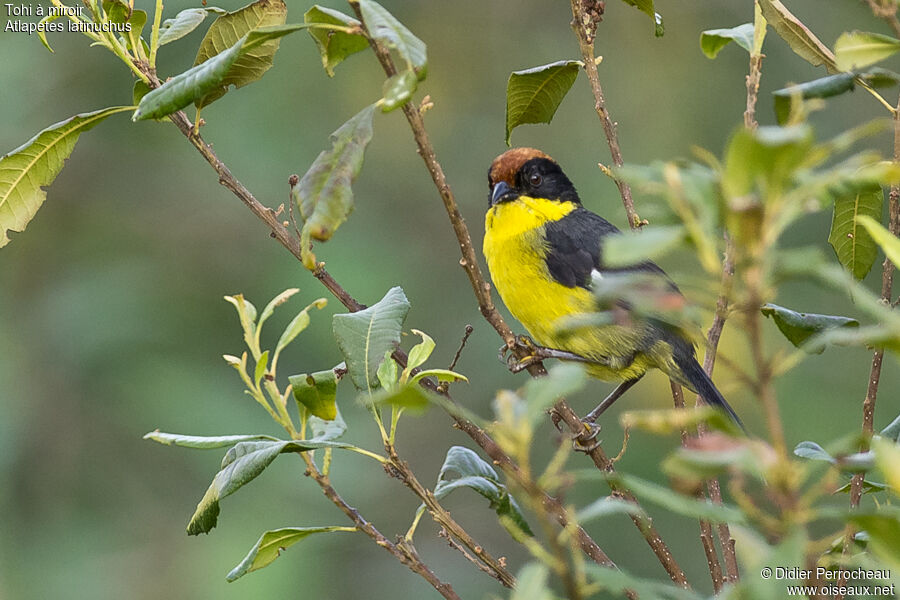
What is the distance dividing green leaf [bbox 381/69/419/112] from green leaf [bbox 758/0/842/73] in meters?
0.90

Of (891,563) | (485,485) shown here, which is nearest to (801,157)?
(891,563)

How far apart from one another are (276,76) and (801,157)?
6.36m

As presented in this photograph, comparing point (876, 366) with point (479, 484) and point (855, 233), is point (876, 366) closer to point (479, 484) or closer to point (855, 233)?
point (855, 233)

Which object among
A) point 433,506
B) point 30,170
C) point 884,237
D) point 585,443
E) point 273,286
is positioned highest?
point 30,170

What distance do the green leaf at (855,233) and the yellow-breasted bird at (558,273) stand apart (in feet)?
3.33

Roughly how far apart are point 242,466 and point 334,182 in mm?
528

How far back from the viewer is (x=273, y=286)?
21.7 ft

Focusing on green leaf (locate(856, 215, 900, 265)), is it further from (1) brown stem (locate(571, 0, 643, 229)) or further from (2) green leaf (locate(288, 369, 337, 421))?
(1) brown stem (locate(571, 0, 643, 229))

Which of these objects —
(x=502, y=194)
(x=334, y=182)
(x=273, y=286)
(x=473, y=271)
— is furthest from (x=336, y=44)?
(x=273, y=286)

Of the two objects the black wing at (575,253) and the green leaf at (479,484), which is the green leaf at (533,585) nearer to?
the green leaf at (479,484)

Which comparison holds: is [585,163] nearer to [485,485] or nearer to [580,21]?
[580,21]

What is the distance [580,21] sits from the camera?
90.6 inches

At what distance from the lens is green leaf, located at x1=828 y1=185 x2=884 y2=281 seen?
2086mm

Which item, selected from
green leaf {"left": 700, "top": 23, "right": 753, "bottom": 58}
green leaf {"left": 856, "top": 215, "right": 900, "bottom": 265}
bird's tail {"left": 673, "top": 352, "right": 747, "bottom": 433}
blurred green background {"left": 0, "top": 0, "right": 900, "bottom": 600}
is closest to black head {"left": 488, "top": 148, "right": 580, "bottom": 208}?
bird's tail {"left": 673, "top": 352, "right": 747, "bottom": 433}
